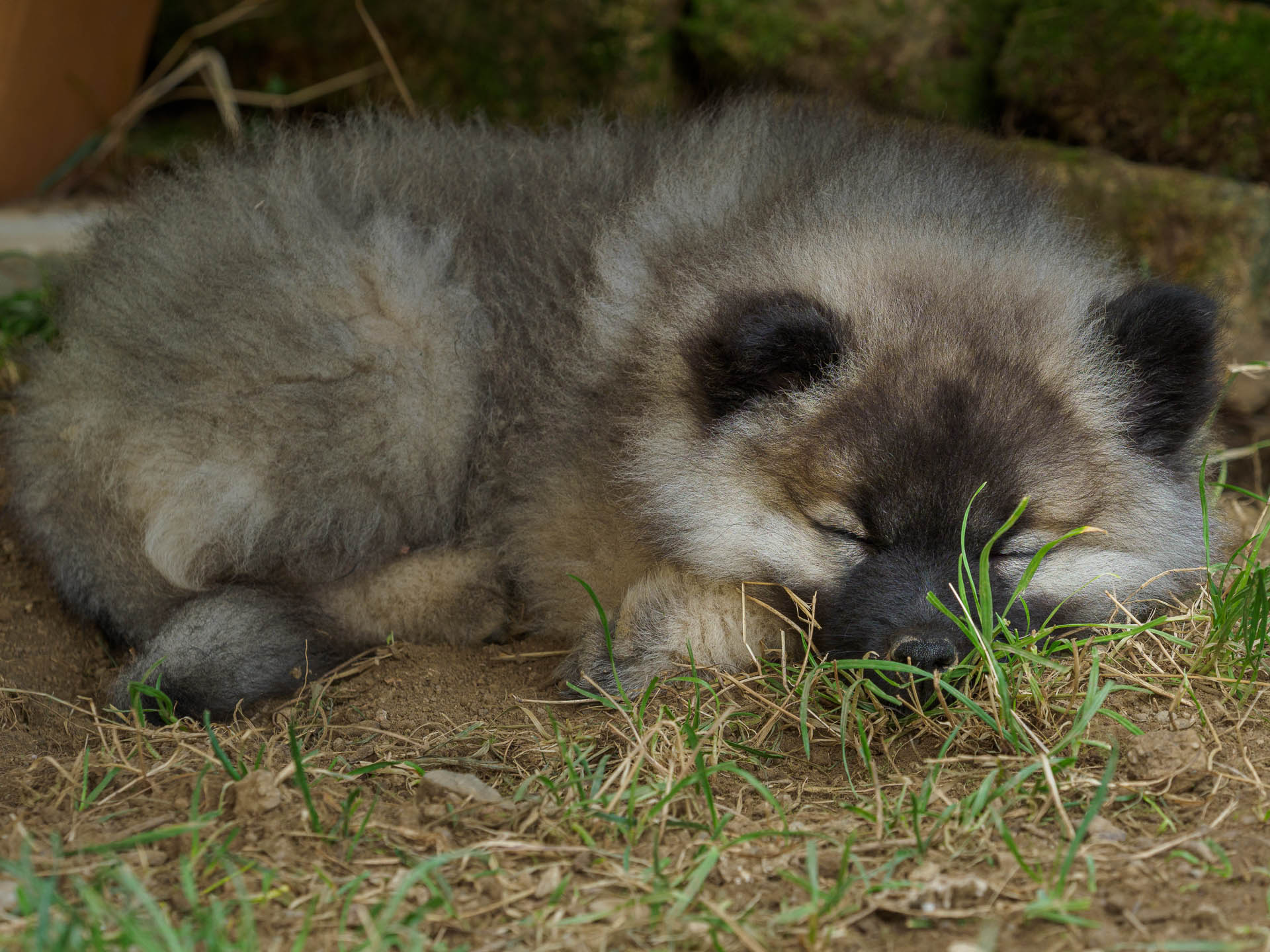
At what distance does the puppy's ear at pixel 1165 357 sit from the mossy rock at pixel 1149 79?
2460 mm

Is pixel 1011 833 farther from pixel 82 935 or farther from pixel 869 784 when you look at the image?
pixel 82 935

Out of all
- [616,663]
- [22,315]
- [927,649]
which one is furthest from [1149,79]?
[22,315]

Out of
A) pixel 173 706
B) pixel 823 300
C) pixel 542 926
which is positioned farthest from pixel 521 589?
pixel 542 926

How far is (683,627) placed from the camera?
2910 millimetres

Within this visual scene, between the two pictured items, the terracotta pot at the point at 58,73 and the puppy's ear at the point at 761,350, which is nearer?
the puppy's ear at the point at 761,350

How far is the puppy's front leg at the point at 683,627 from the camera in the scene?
9.54 ft

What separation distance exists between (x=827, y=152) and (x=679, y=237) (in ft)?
1.61

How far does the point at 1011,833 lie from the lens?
214 cm

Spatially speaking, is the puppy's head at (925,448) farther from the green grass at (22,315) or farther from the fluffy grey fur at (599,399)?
the green grass at (22,315)

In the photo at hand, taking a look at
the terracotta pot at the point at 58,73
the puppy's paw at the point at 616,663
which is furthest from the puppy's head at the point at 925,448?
the terracotta pot at the point at 58,73

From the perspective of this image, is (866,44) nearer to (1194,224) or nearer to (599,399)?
(1194,224)

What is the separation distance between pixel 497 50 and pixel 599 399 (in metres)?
2.87

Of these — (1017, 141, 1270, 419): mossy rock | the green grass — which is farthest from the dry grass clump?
(1017, 141, 1270, 419): mossy rock

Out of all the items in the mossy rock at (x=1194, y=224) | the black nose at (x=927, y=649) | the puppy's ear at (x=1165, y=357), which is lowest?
the mossy rock at (x=1194, y=224)
